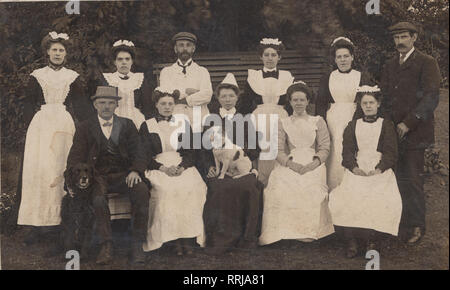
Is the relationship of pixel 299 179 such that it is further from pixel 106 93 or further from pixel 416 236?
pixel 106 93

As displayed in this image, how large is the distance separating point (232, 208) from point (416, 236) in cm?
184

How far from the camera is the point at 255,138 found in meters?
6.60

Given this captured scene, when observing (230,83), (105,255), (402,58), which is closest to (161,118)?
(230,83)

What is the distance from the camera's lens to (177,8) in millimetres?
6656

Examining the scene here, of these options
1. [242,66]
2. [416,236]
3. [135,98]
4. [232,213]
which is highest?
[242,66]

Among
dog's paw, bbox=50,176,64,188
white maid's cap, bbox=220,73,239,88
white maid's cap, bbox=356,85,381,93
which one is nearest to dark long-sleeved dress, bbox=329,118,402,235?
white maid's cap, bbox=356,85,381,93

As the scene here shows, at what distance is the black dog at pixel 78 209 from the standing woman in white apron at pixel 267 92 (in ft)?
5.47

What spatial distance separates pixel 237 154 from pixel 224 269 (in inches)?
45.8

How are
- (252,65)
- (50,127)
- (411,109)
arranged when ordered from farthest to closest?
(50,127) < (252,65) < (411,109)

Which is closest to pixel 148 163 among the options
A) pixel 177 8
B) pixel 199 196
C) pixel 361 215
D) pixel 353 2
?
pixel 199 196

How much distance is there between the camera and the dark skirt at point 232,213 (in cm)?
654

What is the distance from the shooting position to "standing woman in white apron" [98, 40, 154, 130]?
665 centimetres

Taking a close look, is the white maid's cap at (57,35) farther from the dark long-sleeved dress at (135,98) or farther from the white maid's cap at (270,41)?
the white maid's cap at (270,41)
